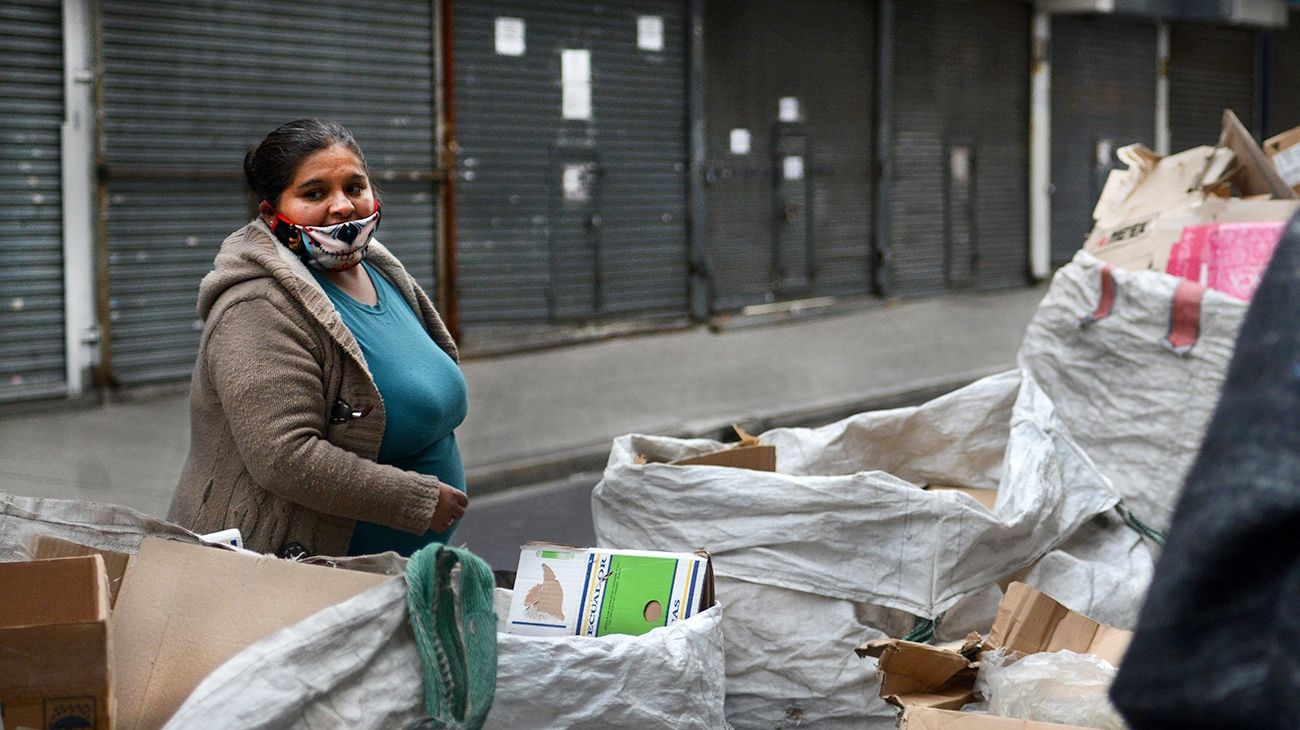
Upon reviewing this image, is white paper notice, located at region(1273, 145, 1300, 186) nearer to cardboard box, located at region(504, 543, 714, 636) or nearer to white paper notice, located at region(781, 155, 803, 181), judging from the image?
cardboard box, located at region(504, 543, 714, 636)

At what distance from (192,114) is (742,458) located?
22.9ft

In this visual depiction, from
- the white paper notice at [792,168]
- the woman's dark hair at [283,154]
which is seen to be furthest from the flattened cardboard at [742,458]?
the white paper notice at [792,168]

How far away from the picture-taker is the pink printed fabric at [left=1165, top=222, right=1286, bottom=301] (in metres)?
4.70

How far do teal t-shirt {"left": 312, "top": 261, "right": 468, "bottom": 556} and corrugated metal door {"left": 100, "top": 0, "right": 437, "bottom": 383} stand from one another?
6125mm

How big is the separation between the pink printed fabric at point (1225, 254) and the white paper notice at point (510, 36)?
23.8 ft

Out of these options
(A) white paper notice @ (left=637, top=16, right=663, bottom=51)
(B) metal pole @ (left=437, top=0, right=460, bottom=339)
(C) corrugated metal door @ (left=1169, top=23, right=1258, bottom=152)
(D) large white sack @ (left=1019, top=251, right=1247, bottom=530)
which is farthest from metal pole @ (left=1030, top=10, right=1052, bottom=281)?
Result: (D) large white sack @ (left=1019, top=251, right=1247, bottom=530)

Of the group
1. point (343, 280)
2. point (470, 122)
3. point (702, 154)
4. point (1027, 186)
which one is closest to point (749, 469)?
point (343, 280)

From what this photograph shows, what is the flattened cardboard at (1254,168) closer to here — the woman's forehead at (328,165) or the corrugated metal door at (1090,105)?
the woman's forehead at (328,165)

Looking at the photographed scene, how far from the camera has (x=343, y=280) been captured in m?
3.07

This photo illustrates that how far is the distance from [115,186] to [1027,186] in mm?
10428

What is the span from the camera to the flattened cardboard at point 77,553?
91.7 inches

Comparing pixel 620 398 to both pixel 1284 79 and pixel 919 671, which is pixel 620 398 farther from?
pixel 1284 79

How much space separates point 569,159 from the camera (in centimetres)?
1182

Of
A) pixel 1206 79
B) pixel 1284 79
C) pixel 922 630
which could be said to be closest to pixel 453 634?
pixel 922 630
